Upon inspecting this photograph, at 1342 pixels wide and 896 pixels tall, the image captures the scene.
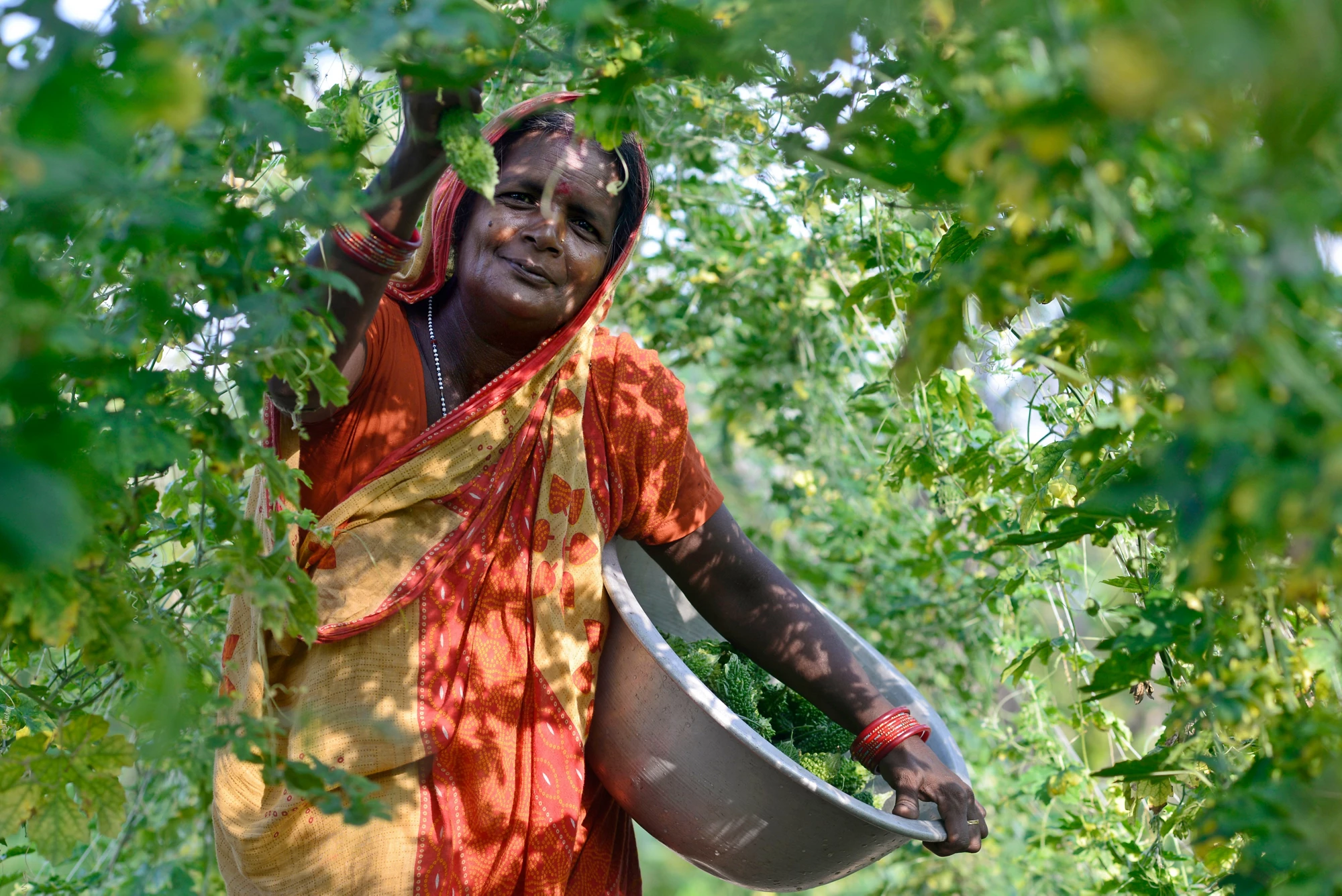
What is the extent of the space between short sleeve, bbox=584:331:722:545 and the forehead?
1.11 ft

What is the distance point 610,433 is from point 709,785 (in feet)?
2.26

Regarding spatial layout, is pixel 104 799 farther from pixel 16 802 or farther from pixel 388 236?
pixel 388 236

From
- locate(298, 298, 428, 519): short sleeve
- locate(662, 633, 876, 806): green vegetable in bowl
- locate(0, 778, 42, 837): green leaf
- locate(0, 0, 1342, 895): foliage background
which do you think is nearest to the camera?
locate(0, 0, 1342, 895): foliage background

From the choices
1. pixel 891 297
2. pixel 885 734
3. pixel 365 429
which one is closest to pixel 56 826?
pixel 365 429

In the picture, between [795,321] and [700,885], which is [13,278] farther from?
[700,885]

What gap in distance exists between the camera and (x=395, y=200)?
4.58 ft

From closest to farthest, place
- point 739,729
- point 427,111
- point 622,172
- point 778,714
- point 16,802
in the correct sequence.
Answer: point 16,802 → point 427,111 → point 739,729 → point 622,172 → point 778,714

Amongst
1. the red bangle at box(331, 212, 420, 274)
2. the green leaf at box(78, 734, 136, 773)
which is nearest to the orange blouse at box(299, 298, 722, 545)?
the red bangle at box(331, 212, 420, 274)

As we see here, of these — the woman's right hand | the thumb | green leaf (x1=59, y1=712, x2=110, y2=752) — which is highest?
the woman's right hand

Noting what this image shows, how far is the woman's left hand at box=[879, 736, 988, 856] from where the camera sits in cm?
204

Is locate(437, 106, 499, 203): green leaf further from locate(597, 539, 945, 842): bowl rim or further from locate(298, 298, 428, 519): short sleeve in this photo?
locate(597, 539, 945, 842): bowl rim

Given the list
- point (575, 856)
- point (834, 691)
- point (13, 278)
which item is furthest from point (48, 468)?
point (834, 691)

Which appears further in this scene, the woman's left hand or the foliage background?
the woman's left hand

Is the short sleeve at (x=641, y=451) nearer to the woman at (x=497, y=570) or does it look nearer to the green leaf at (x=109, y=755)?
the woman at (x=497, y=570)
